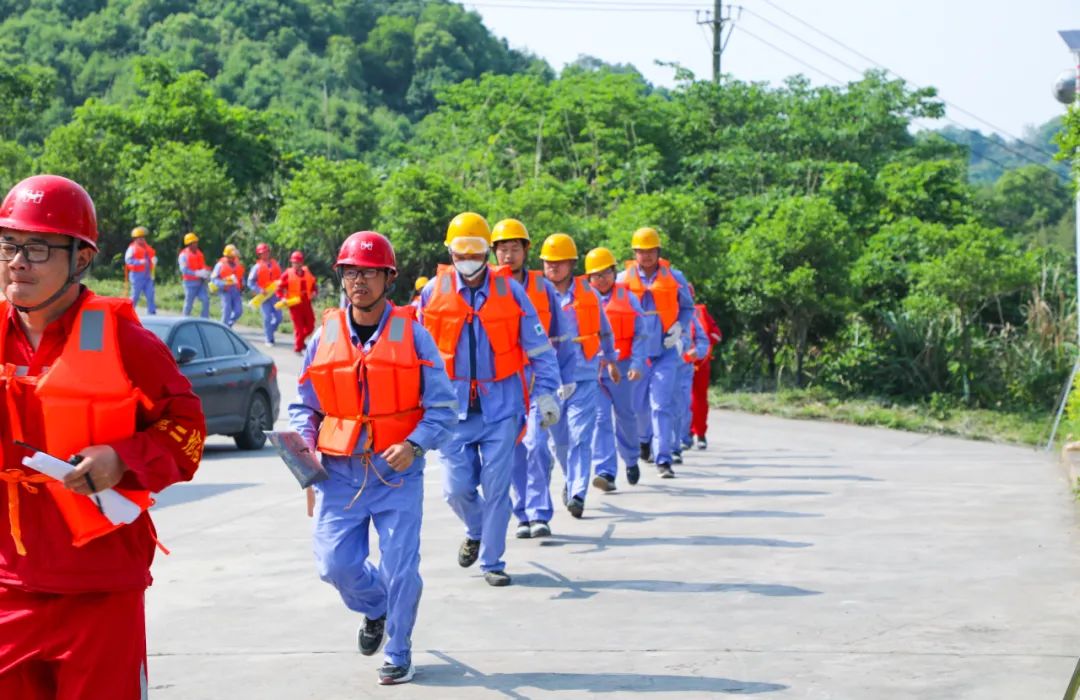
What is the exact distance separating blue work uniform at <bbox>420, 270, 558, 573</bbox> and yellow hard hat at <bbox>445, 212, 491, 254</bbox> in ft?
0.50

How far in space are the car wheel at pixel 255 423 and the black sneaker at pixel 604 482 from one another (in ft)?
18.6

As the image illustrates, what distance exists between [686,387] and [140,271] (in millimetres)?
16230

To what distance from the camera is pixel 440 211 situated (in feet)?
109

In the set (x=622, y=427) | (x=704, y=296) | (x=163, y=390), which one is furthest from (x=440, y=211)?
(x=163, y=390)

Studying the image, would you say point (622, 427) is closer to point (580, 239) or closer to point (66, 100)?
point (580, 239)

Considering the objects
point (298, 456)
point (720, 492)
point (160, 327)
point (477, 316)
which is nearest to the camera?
point (298, 456)

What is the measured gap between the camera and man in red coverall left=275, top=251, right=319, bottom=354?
28.3 meters

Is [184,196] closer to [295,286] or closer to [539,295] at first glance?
[295,286]

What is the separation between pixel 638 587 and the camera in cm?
937

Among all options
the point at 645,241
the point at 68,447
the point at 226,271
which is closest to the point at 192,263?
the point at 226,271

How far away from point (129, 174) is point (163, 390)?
126ft

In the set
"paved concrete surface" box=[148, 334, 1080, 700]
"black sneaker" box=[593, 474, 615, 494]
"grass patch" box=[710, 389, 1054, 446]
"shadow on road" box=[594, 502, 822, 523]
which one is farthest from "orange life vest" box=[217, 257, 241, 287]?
"shadow on road" box=[594, 502, 822, 523]

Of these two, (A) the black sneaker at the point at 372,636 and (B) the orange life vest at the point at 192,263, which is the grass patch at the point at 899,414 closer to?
(B) the orange life vest at the point at 192,263

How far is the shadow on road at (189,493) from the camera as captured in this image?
43.9 ft
